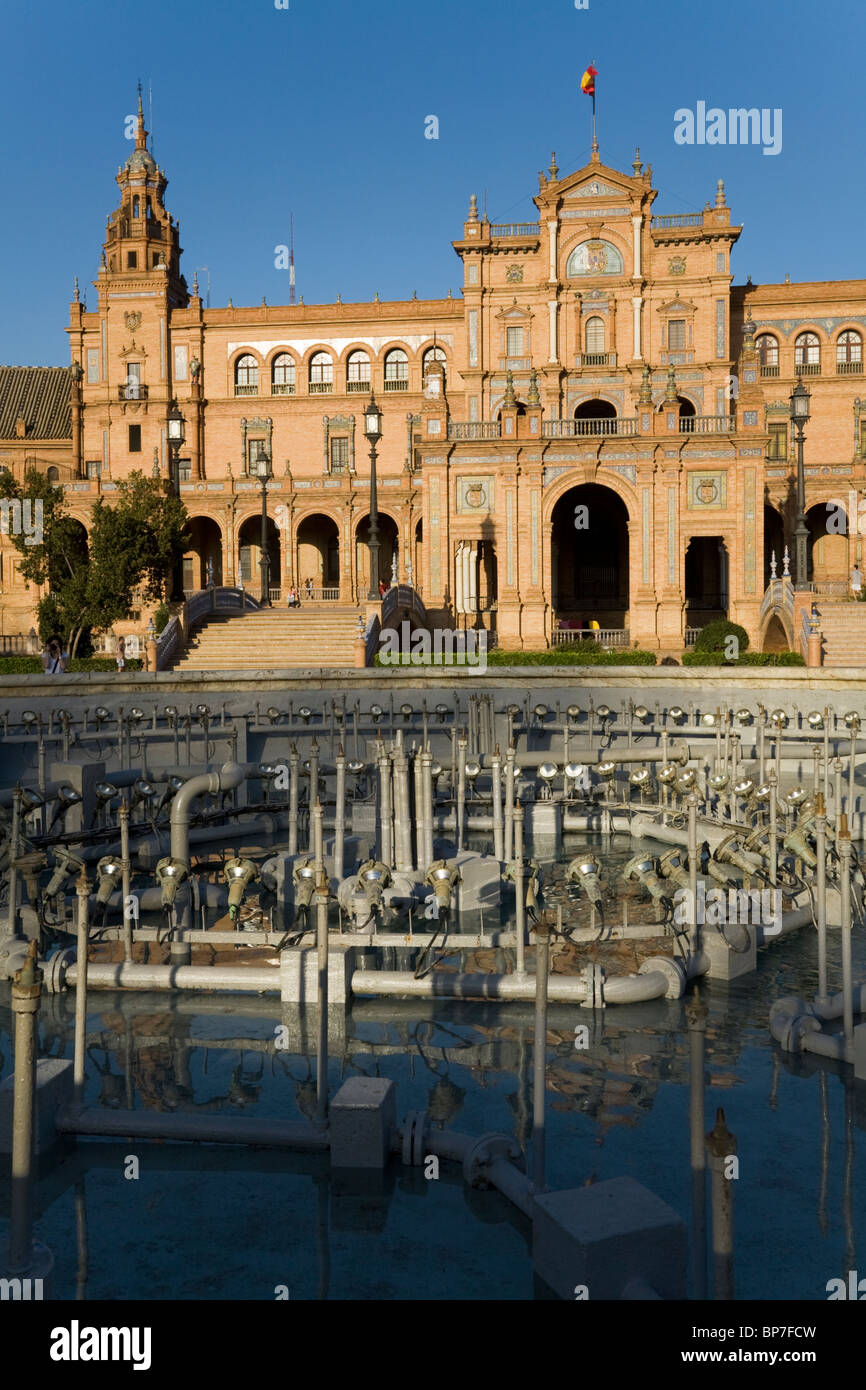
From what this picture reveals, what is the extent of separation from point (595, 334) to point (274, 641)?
23.9m

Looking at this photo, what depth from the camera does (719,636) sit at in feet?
120

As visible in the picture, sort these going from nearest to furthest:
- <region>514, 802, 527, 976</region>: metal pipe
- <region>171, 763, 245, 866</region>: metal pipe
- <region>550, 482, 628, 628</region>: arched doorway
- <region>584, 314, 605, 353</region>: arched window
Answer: <region>514, 802, 527, 976</region>: metal pipe
<region>171, 763, 245, 866</region>: metal pipe
<region>584, 314, 605, 353</region>: arched window
<region>550, 482, 628, 628</region>: arched doorway

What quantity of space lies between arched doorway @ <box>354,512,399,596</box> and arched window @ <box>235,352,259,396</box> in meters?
10.7

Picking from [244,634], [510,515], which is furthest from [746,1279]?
[510,515]

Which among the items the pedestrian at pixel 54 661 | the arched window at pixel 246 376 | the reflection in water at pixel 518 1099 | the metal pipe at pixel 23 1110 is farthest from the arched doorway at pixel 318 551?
the metal pipe at pixel 23 1110

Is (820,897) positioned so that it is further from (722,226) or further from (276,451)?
(276,451)

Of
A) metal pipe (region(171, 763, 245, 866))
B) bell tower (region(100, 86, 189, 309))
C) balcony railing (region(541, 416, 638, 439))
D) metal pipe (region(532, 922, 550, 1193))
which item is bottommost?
metal pipe (region(532, 922, 550, 1193))

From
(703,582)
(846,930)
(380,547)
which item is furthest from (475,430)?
(846,930)

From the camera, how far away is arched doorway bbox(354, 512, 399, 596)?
5375cm

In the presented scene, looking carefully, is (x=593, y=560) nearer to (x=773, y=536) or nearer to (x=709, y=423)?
(x=773, y=536)

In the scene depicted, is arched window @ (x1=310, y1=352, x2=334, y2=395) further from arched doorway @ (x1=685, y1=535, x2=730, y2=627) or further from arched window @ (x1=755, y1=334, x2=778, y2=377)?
arched window @ (x1=755, y1=334, x2=778, y2=377)

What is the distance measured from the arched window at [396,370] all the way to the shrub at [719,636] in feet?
87.6

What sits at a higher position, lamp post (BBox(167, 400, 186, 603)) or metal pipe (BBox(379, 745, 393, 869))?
lamp post (BBox(167, 400, 186, 603))

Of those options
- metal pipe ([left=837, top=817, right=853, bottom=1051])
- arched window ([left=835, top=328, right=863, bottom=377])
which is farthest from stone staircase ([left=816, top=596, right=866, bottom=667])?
metal pipe ([left=837, top=817, right=853, bottom=1051])
